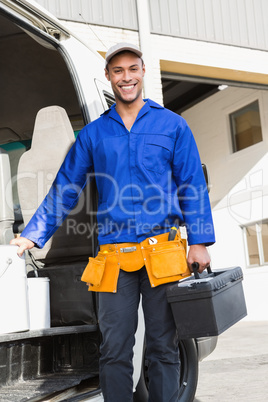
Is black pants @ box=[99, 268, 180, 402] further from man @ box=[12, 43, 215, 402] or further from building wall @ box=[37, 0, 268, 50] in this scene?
building wall @ box=[37, 0, 268, 50]

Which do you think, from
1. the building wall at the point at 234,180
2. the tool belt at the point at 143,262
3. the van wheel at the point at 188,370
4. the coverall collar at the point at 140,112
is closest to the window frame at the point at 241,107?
the building wall at the point at 234,180

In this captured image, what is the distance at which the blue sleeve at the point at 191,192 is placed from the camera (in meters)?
2.74

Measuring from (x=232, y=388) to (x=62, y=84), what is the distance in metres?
2.95

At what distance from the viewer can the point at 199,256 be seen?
8.87 ft

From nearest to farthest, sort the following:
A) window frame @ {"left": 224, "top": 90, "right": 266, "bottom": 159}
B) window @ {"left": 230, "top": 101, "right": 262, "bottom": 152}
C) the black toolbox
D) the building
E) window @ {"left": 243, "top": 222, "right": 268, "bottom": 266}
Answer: the black toolbox
the building
window frame @ {"left": 224, "top": 90, "right": 266, "bottom": 159}
window @ {"left": 243, "top": 222, "right": 268, "bottom": 266}
window @ {"left": 230, "top": 101, "right": 262, "bottom": 152}

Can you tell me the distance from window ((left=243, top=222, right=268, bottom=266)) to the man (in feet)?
37.3

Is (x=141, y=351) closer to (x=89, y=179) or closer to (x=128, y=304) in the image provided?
(x=128, y=304)

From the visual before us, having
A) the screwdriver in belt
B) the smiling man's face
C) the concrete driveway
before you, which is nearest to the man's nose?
the smiling man's face

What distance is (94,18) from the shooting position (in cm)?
926

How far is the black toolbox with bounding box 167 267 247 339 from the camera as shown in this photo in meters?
2.46

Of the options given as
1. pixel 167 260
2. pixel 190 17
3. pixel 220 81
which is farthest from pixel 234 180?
pixel 167 260

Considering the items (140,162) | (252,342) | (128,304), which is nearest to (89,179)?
(140,162)

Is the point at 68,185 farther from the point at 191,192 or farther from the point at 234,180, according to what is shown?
the point at 234,180

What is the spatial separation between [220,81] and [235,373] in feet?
23.4
